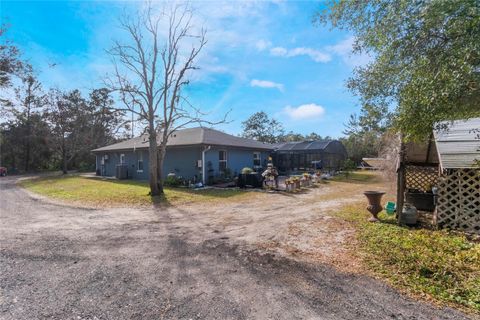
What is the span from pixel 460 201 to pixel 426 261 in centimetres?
299

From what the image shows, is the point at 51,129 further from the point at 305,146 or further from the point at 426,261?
the point at 426,261

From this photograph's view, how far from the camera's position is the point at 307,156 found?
24875 mm

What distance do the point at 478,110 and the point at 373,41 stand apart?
6.10 ft

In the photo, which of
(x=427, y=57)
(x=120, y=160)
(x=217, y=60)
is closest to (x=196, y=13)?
(x=217, y=60)

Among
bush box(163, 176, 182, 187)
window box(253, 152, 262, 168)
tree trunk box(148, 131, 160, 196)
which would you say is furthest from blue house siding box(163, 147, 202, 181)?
window box(253, 152, 262, 168)

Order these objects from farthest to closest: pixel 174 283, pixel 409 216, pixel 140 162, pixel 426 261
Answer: pixel 140 162, pixel 409 216, pixel 426 261, pixel 174 283

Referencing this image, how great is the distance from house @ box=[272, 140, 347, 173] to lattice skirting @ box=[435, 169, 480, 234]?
17686 mm

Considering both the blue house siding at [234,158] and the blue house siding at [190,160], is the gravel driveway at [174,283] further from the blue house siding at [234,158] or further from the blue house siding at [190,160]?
the blue house siding at [234,158]

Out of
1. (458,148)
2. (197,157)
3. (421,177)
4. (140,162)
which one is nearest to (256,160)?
(197,157)

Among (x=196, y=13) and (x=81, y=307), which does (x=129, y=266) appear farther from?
(x=196, y=13)

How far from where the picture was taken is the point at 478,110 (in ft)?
12.3

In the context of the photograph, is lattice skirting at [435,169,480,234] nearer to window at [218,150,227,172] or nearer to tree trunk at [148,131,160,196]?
tree trunk at [148,131,160,196]

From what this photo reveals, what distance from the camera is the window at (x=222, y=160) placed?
54.0 ft

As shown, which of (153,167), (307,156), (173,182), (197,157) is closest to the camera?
(153,167)
